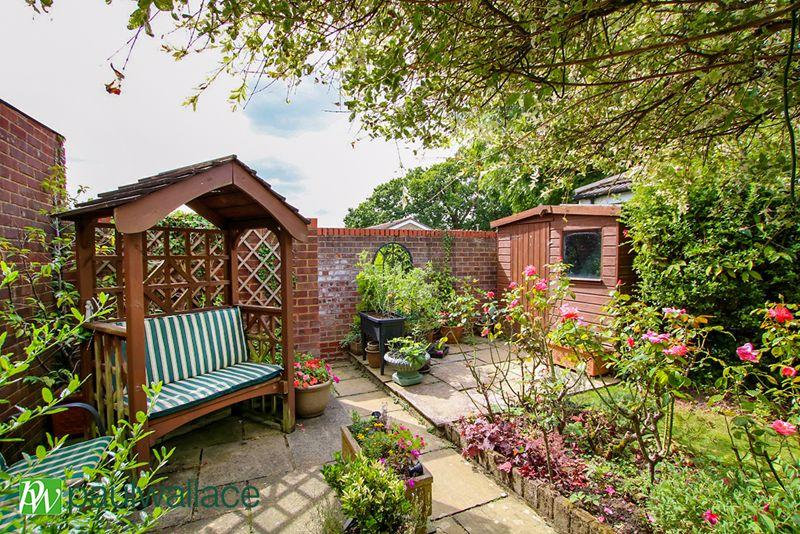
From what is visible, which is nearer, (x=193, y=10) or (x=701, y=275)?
(x=193, y=10)

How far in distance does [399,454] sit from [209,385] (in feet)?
5.75

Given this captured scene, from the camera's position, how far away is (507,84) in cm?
180

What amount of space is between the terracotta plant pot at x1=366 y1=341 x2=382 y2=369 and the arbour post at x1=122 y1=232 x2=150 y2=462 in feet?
9.38

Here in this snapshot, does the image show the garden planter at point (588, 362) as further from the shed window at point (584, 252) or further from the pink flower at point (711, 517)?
the pink flower at point (711, 517)

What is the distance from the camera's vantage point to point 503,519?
2.30 meters

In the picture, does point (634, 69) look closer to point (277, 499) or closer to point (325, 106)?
point (325, 106)

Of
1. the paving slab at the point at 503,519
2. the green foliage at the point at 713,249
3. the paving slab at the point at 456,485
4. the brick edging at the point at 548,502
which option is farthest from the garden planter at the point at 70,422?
the green foliage at the point at 713,249

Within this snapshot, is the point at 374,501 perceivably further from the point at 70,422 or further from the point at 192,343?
the point at 70,422

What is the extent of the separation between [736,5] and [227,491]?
3.64m

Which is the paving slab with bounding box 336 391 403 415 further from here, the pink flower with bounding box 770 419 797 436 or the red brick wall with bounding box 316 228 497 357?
the pink flower with bounding box 770 419 797 436

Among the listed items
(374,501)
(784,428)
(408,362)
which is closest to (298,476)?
(374,501)

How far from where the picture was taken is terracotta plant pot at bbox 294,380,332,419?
3.60 meters

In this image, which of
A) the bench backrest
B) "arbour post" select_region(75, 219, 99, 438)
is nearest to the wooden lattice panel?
the bench backrest

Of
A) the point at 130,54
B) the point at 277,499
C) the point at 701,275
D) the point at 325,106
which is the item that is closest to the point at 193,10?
the point at 130,54
